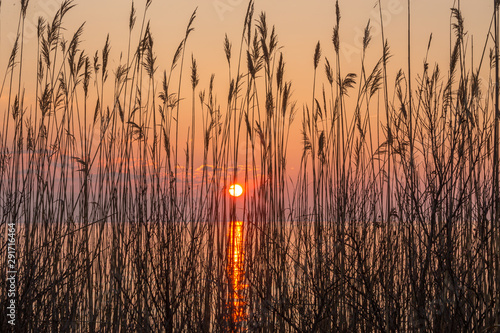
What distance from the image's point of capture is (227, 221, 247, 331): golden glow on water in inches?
93.5

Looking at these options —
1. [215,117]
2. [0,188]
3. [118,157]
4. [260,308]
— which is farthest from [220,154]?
[0,188]

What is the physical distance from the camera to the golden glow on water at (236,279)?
2375 mm

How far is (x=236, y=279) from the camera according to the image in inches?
102

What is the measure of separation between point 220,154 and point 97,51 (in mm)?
1164

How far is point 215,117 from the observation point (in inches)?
123

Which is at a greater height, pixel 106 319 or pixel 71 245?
pixel 71 245

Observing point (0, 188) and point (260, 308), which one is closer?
point (260, 308)

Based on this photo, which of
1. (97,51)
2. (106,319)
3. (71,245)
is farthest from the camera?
(97,51)

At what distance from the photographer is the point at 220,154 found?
3.03m

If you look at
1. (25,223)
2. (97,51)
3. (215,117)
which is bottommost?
(25,223)

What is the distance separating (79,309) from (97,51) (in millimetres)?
1661

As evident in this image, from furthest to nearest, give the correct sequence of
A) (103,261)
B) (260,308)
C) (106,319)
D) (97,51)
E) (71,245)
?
(97,51) → (103,261) → (71,245) → (106,319) → (260,308)

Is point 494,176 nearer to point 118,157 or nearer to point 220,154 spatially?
point 220,154

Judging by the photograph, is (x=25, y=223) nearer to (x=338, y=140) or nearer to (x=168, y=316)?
(x=168, y=316)
